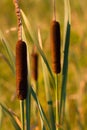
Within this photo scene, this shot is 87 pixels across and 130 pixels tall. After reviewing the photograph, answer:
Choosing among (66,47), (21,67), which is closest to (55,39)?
(66,47)

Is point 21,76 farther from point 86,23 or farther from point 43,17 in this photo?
point 43,17

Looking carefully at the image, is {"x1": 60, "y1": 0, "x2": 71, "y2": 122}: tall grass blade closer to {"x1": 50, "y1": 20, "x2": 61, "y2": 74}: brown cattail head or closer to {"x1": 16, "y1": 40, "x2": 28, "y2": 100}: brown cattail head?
{"x1": 50, "y1": 20, "x2": 61, "y2": 74}: brown cattail head

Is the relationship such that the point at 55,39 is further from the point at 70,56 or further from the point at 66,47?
the point at 70,56

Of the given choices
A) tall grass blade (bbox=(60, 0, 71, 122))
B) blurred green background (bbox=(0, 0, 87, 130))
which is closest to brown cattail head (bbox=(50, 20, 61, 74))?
tall grass blade (bbox=(60, 0, 71, 122))

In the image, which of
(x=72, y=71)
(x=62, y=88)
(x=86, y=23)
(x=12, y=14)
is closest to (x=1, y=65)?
(x=72, y=71)

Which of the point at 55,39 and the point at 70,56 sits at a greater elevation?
the point at 55,39

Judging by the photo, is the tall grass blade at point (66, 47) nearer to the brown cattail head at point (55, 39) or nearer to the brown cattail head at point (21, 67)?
the brown cattail head at point (55, 39)
